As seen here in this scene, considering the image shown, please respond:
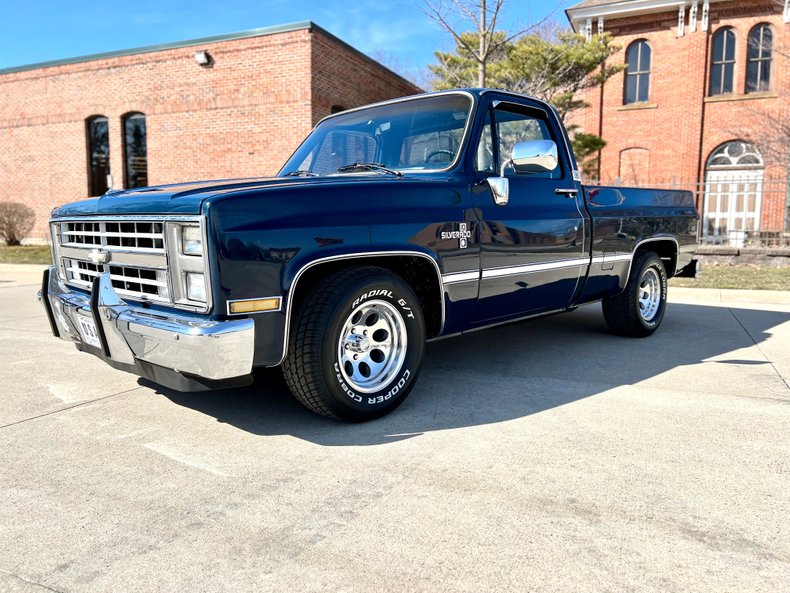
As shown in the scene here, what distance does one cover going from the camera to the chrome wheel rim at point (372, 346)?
3.42m

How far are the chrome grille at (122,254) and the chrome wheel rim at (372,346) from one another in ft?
3.13

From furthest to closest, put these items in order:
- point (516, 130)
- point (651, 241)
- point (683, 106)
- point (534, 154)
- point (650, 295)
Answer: point (683, 106)
point (650, 295)
point (651, 241)
point (516, 130)
point (534, 154)

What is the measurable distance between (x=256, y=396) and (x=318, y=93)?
463 inches

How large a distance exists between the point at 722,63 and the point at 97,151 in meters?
20.1

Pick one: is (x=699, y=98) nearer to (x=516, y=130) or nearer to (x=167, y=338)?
(x=516, y=130)

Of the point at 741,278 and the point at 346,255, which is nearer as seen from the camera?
the point at 346,255

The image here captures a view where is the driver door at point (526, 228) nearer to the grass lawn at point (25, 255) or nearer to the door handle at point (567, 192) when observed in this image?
the door handle at point (567, 192)

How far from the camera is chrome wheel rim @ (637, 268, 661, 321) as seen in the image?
6.18 m

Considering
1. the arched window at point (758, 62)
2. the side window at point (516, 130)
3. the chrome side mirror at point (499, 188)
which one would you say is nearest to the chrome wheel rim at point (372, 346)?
the chrome side mirror at point (499, 188)

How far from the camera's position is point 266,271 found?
2977mm

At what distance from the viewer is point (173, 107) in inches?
633

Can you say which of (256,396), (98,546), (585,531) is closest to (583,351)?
(256,396)

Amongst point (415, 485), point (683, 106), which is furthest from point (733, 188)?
point (415, 485)

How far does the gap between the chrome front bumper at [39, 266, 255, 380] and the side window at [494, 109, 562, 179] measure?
226 centimetres
